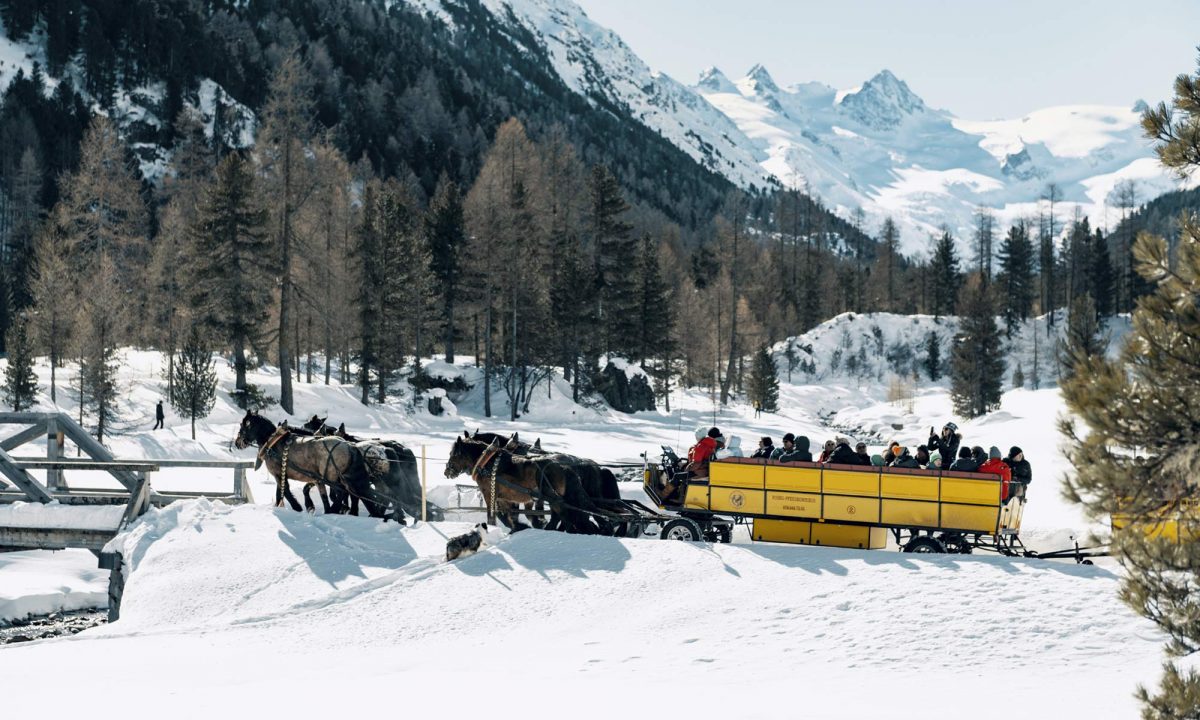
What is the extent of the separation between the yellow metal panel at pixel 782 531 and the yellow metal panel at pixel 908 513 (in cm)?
125

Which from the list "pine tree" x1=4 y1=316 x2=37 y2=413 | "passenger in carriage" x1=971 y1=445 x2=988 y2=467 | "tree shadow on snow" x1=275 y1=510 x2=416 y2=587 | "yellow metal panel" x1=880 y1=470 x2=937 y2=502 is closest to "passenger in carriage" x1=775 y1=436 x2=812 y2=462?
"yellow metal panel" x1=880 y1=470 x2=937 y2=502

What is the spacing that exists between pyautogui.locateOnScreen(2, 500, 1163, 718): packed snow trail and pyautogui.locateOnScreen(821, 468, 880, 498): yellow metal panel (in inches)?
39.8

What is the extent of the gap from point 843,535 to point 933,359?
244 feet

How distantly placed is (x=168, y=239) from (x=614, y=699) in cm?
5249

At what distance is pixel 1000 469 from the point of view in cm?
1472

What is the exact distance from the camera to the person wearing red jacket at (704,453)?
15.5 meters

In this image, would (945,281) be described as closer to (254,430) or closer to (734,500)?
(734,500)

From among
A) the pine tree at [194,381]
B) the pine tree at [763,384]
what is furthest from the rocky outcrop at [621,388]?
the pine tree at [194,381]

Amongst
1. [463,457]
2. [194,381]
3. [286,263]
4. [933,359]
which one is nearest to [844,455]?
[463,457]

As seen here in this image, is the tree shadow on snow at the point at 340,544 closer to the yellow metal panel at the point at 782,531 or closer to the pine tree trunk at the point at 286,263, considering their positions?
the yellow metal panel at the point at 782,531

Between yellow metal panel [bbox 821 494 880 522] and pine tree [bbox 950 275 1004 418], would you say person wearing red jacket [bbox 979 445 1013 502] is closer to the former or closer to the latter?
yellow metal panel [bbox 821 494 880 522]

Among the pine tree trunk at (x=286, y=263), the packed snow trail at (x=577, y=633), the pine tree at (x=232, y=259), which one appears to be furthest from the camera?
the pine tree at (x=232, y=259)

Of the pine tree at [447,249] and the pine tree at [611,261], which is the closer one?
the pine tree at [447,249]

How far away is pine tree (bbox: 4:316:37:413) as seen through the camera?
1247 inches
